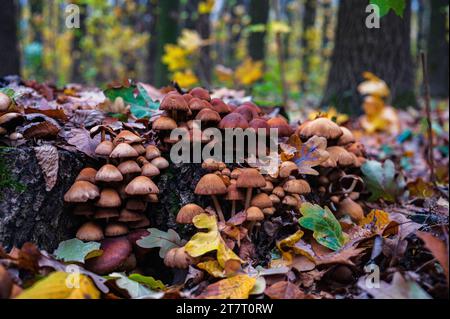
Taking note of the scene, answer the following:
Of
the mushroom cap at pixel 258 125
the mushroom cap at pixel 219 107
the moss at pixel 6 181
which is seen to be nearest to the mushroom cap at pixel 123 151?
the moss at pixel 6 181

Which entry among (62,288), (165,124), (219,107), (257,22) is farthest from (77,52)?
(62,288)

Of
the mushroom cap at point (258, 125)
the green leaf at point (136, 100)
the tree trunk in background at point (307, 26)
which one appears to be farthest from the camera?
the tree trunk in background at point (307, 26)

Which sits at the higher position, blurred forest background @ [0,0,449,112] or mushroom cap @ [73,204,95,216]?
blurred forest background @ [0,0,449,112]

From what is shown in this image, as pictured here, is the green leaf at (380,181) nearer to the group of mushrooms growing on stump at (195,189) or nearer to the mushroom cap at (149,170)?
the group of mushrooms growing on stump at (195,189)

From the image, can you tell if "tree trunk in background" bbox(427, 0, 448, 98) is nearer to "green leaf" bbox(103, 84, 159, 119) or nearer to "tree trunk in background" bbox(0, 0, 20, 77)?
"tree trunk in background" bbox(0, 0, 20, 77)

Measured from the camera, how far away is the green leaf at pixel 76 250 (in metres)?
2.20

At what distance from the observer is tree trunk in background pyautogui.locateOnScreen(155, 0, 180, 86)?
350 inches

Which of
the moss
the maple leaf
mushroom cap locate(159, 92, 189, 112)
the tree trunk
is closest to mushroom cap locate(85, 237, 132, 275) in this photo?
the moss

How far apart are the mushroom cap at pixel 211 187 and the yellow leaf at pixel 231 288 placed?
528mm

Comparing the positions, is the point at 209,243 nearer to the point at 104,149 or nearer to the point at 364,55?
the point at 104,149

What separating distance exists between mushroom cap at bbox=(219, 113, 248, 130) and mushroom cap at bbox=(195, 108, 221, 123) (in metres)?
0.05

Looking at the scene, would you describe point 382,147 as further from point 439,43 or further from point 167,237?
point 439,43
